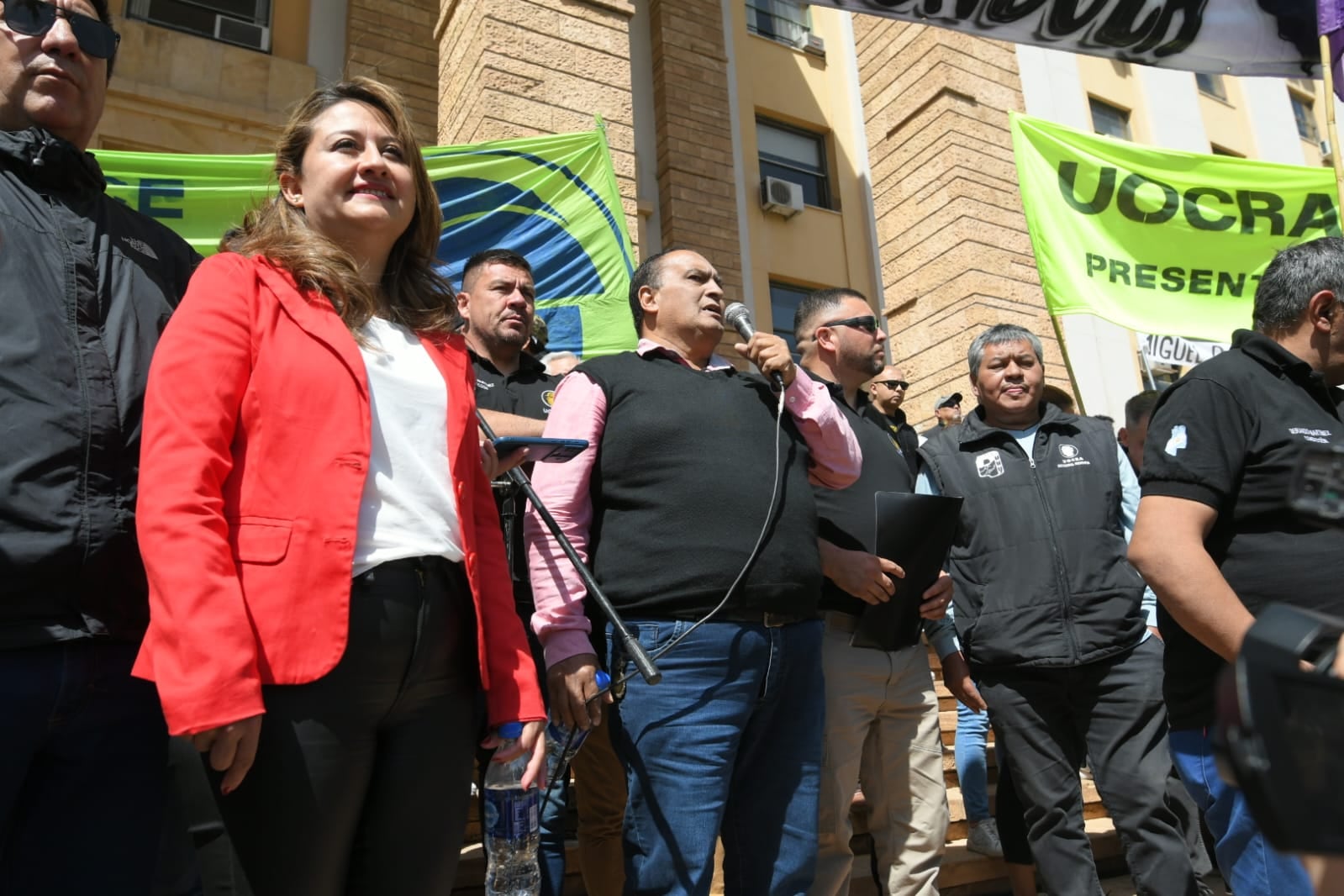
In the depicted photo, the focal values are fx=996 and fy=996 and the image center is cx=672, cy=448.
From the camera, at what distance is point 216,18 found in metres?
11.0

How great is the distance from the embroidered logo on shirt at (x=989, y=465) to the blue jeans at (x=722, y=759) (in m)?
1.56

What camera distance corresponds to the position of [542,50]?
24.8ft

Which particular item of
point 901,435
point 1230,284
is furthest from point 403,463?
point 1230,284

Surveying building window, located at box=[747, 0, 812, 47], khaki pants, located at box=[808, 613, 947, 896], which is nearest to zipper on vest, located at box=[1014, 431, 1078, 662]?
khaki pants, located at box=[808, 613, 947, 896]

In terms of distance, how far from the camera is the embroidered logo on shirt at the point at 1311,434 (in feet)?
7.87

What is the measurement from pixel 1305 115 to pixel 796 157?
488 inches

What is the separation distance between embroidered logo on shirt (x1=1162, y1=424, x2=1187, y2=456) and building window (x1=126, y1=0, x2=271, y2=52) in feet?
36.8

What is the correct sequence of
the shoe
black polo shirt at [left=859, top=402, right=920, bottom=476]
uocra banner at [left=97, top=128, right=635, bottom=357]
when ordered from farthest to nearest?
uocra banner at [left=97, top=128, right=635, bottom=357]
the shoe
black polo shirt at [left=859, top=402, right=920, bottom=476]

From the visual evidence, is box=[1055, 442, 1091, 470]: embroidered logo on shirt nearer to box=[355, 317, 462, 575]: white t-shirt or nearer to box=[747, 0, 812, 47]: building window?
box=[355, 317, 462, 575]: white t-shirt

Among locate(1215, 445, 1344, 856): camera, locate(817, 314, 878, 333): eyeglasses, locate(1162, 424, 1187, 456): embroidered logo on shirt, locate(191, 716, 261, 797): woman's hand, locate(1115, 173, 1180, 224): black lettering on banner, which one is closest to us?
locate(1215, 445, 1344, 856): camera

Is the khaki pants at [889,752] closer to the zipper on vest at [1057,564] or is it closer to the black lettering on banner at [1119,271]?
the zipper on vest at [1057,564]

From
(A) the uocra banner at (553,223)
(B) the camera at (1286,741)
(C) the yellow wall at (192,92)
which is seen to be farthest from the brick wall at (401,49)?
(B) the camera at (1286,741)

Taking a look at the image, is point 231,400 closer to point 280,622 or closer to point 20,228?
point 280,622

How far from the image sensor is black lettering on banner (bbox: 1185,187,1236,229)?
24.1ft
